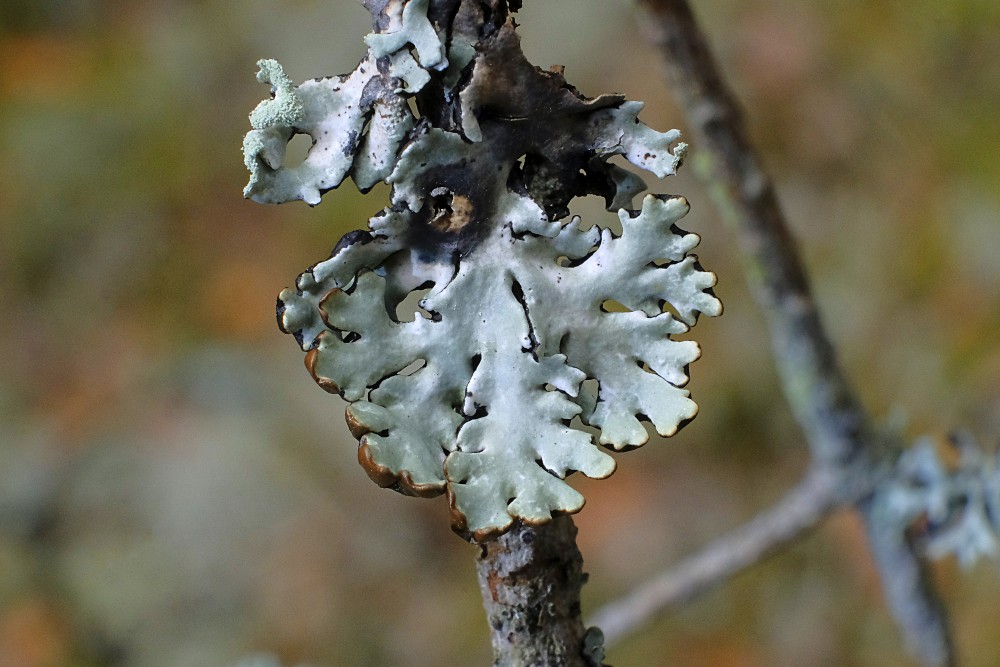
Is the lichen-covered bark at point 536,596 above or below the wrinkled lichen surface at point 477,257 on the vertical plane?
below

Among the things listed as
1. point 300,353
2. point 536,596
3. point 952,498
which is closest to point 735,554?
point 952,498

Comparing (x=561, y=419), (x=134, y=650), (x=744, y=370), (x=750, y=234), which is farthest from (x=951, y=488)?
(x=134, y=650)

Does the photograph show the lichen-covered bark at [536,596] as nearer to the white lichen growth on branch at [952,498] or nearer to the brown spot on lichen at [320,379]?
the brown spot on lichen at [320,379]

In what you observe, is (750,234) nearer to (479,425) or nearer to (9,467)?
(479,425)

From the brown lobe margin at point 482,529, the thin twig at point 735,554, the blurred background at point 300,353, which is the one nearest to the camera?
the brown lobe margin at point 482,529

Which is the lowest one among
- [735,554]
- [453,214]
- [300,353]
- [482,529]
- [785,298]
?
[482,529]

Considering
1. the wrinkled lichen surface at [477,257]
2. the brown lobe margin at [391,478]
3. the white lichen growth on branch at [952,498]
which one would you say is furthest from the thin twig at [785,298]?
the brown lobe margin at [391,478]

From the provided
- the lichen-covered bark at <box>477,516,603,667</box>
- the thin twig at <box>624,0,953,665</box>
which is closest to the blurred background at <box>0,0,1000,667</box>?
the thin twig at <box>624,0,953,665</box>

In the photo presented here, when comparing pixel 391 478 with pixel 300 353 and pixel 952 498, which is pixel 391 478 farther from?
pixel 300 353
